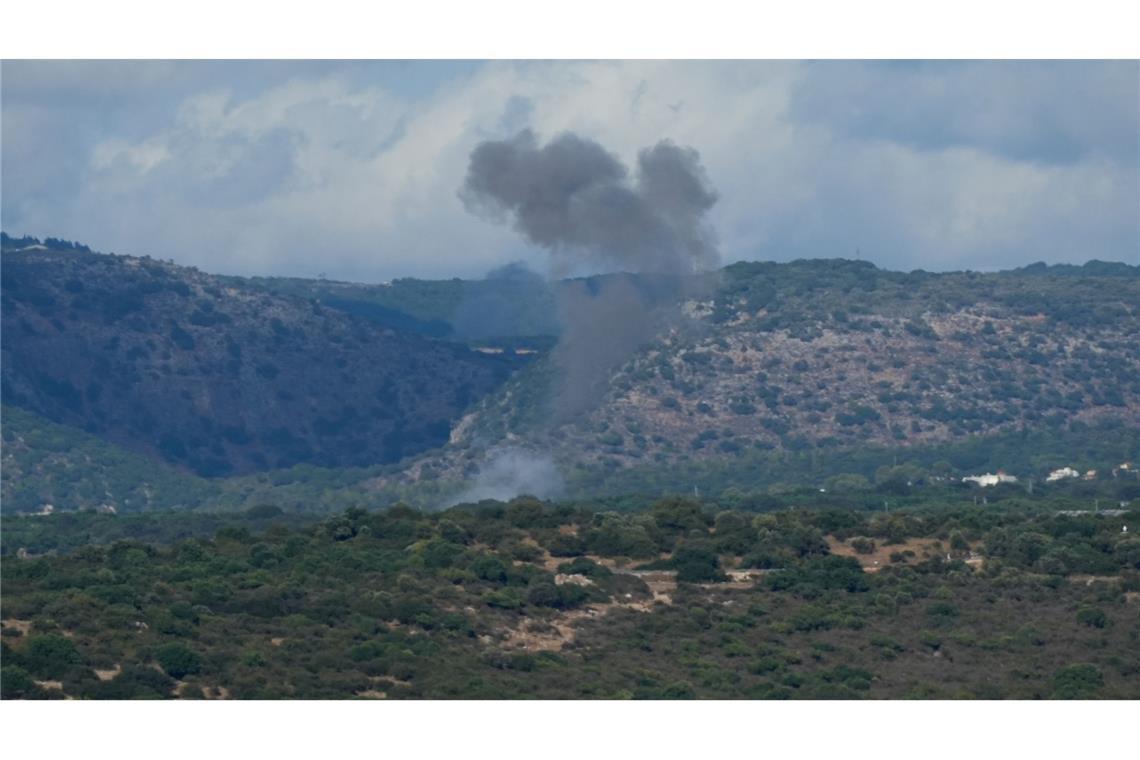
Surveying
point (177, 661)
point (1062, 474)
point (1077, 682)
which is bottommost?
point (1077, 682)

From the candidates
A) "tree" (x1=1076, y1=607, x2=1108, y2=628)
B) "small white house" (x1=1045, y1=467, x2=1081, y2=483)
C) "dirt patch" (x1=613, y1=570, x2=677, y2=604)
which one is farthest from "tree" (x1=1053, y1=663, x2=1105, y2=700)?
"small white house" (x1=1045, y1=467, x2=1081, y2=483)

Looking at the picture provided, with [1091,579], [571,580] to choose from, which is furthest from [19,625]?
[1091,579]

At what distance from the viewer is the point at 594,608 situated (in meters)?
89.9

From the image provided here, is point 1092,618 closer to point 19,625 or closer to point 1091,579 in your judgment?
point 1091,579

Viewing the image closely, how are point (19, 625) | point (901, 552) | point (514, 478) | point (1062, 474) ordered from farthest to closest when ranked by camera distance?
1. point (514, 478)
2. point (1062, 474)
3. point (901, 552)
4. point (19, 625)

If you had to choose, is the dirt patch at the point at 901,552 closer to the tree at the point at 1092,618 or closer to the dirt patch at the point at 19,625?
the tree at the point at 1092,618

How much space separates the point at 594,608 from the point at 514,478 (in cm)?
7834

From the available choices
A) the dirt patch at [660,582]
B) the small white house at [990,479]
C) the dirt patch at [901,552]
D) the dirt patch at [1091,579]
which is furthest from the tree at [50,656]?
the small white house at [990,479]

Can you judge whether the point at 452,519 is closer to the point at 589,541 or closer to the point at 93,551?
the point at 589,541

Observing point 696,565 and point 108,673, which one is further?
point 696,565

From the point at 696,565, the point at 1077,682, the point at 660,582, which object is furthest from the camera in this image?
the point at 696,565

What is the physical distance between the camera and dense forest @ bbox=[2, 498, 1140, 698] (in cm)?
7325

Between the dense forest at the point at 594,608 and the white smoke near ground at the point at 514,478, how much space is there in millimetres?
46013

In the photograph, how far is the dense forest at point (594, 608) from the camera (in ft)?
240
